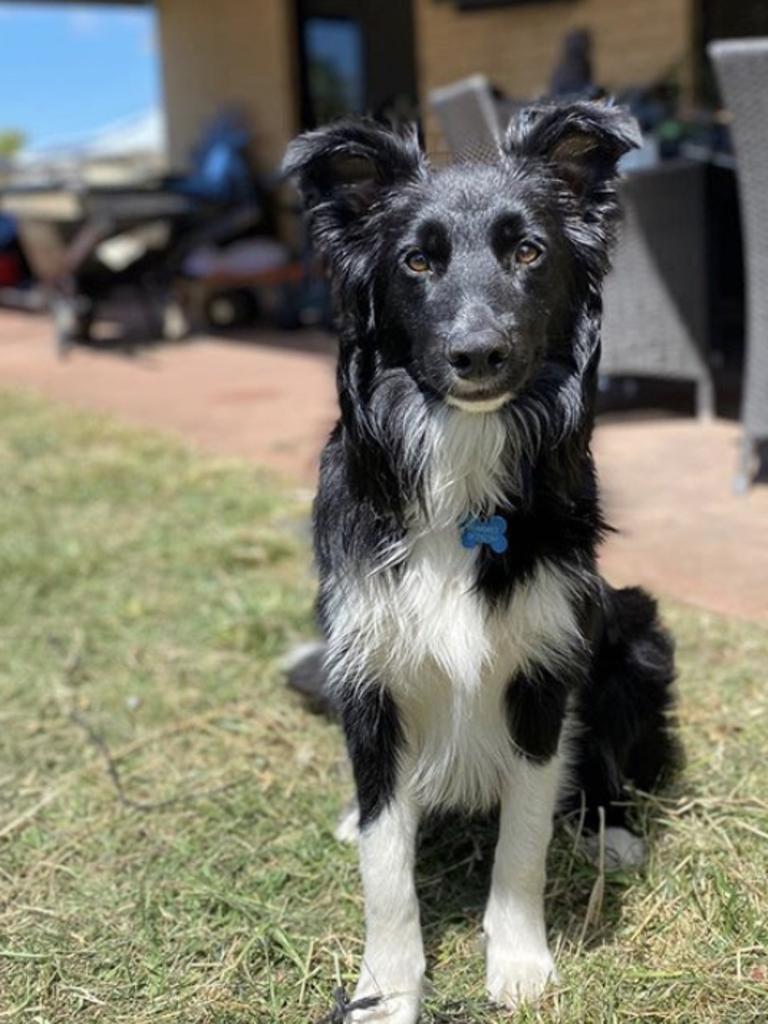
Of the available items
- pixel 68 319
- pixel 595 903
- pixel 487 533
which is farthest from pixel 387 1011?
pixel 68 319

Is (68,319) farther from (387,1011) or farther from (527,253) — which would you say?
(387,1011)

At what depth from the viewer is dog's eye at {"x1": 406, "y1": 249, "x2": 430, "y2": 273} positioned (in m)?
1.84

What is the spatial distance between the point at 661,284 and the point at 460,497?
3.38 metres

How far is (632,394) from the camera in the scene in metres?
5.77

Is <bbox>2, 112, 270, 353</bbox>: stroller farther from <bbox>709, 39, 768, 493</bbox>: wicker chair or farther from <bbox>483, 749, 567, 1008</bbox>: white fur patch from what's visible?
<bbox>483, 749, 567, 1008</bbox>: white fur patch

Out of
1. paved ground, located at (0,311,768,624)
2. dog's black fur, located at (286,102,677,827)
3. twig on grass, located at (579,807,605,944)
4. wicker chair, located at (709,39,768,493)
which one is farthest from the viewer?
paved ground, located at (0,311,768,624)

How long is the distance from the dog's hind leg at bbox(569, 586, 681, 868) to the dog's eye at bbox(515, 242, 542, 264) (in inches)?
28.5

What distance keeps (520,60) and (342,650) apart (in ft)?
24.3

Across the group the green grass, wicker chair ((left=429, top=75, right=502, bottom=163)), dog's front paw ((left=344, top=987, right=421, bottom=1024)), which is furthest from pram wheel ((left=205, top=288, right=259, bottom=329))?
dog's front paw ((left=344, top=987, right=421, bottom=1024))

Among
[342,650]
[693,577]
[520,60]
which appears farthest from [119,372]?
[342,650]

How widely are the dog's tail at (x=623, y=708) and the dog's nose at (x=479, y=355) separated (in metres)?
0.69

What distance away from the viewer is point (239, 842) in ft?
8.13

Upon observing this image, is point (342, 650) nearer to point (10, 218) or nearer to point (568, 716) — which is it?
point (568, 716)

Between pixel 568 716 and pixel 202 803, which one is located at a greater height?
pixel 568 716
